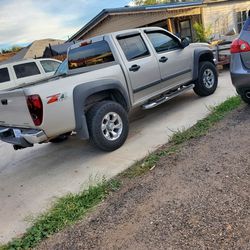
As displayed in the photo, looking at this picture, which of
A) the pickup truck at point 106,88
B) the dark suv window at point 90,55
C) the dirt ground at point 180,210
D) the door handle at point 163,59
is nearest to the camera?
the dirt ground at point 180,210

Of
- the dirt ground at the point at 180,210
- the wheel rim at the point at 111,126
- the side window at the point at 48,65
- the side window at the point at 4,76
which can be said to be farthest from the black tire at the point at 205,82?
the side window at the point at 4,76

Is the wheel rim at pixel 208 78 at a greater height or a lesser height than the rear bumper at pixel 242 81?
lesser

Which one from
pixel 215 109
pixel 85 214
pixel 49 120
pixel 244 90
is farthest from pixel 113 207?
pixel 215 109

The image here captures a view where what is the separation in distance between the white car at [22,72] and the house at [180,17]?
23.2 feet

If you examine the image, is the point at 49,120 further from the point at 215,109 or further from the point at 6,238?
the point at 215,109

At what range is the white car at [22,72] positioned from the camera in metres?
12.7

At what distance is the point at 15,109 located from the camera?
4.75 meters

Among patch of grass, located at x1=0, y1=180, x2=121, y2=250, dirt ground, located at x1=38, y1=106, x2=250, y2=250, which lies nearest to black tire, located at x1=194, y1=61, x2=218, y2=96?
dirt ground, located at x1=38, y1=106, x2=250, y2=250

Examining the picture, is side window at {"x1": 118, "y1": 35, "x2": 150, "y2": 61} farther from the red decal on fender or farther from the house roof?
the house roof

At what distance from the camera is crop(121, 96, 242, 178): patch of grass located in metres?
4.54

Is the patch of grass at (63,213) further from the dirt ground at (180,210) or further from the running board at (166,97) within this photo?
the running board at (166,97)

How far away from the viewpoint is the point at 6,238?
3.54m

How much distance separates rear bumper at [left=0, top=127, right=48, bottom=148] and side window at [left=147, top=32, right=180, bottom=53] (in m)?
3.10

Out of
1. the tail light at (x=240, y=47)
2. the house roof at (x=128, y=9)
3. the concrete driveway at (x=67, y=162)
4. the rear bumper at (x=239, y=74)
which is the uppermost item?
the house roof at (x=128, y=9)
